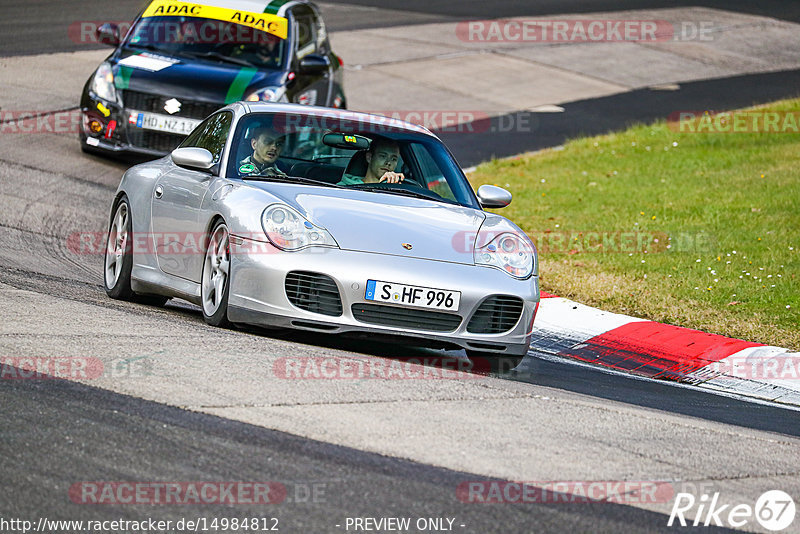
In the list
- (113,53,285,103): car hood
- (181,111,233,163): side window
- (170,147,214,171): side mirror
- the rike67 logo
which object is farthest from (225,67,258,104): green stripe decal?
the rike67 logo

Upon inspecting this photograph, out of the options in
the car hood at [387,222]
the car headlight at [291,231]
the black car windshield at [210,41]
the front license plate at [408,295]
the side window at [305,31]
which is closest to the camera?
the front license plate at [408,295]

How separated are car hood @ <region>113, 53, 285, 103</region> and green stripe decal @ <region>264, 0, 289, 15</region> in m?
1.39

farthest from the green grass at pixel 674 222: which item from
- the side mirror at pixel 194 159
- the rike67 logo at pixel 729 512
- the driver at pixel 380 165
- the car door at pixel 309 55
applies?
the rike67 logo at pixel 729 512

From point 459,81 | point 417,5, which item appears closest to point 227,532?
point 459,81

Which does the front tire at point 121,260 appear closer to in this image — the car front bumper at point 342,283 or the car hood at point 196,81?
the car front bumper at point 342,283

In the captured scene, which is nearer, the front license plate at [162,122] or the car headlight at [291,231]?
the car headlight at [291,231]

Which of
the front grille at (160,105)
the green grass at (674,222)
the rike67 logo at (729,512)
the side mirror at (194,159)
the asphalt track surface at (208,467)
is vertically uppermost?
the side mirror at (194,159)

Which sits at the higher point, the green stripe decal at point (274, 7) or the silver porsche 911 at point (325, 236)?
the green stripe decal at point (274, 7)

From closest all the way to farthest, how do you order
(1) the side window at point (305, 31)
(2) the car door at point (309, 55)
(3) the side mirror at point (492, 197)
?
1. (3) the side mirror at point (492, 197)
2. (2) the car door at point (309, 55)
3. (1) the side window at point (305, 31)

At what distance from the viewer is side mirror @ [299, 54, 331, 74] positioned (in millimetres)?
13930

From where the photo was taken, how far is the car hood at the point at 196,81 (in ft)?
42.2

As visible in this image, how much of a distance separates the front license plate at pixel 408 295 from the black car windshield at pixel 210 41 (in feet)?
24.4

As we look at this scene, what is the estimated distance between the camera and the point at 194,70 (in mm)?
13148

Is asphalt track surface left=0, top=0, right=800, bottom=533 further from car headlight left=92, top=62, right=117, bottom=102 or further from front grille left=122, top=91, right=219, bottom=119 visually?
car headlight left=92, top=62, right=117, bottom=102
